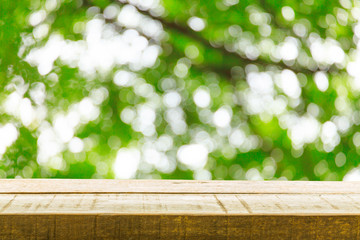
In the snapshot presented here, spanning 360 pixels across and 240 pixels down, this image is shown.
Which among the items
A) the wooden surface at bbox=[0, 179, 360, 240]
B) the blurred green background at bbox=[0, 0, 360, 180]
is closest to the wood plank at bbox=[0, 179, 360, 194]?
the wooden surface at bbox=[0, 179, 360, 240]

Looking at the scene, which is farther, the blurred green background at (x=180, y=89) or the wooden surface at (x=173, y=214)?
the blurred green background at (x=180, y=89)

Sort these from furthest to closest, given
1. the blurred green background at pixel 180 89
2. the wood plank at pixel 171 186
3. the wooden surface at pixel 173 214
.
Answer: the blurred green background at pixel 180 89 → the wood plank at pixel 171 186 → the wooden surface at pixel 173 214

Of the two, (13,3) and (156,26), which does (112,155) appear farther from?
(13,3)

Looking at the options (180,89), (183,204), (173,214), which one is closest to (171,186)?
(183,204)

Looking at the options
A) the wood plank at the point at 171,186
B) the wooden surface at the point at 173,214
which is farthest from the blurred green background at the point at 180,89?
the wooden surface at the point at 173,214

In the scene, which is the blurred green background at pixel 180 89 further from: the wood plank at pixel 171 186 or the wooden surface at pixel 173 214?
the wooden surface at pixel 173 214

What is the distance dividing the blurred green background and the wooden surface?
1672 millimetres

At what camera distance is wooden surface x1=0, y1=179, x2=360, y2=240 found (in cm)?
77

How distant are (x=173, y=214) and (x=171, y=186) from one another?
35cm

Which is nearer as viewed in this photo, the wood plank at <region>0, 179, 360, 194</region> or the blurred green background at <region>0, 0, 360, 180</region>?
the wood plank at <region>0, 179, 360, 194</region>

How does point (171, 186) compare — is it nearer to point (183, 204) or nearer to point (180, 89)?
point (183, 204)

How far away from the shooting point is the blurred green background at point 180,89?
267cm

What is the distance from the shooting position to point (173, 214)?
2.57ft

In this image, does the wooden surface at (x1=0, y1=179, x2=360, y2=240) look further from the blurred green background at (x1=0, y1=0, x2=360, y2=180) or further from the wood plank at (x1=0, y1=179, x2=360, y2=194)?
the blurred green background at (x1=0, y1=0, x2=360, y2=180)
